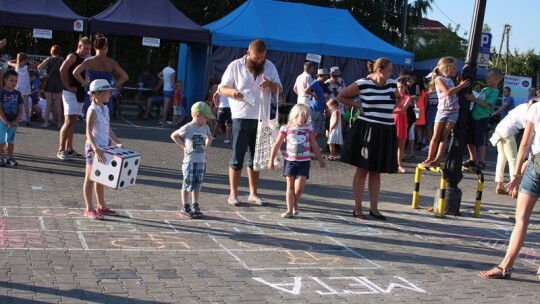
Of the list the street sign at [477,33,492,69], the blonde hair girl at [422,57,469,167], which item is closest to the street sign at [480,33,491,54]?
the street sign at [477,33,492,69]

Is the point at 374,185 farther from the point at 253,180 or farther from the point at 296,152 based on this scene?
the point at 253,180

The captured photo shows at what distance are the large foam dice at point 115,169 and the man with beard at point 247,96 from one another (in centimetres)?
177

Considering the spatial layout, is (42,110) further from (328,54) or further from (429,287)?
(429,287)

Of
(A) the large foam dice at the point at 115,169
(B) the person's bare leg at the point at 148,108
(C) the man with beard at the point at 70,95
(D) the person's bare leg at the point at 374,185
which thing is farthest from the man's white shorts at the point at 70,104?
(B) the person's bare leg at the point at 148,108

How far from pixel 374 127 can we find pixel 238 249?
2615mm

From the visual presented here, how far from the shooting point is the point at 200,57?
869 inches

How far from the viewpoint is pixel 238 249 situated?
691cm

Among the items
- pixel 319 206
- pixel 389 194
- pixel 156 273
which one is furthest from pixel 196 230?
pixel 389 194

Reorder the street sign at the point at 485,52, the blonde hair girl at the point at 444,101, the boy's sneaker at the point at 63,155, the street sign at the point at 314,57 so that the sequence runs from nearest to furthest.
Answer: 1. the boy's sneaker at the point at 63,155
2. the blonde hair girl at the point at 444,101
3. the street sign at the point at 485,52
4. the street sign at the point at 314,57

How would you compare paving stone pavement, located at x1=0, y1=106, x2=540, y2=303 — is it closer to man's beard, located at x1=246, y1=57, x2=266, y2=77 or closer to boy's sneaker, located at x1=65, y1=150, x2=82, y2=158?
boy's sneaker, located at x1=65, y1=150, x2=82, y2=158

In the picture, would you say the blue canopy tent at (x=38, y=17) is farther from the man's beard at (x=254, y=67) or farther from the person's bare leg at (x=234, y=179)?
the person's bare leg at (x=234, y=179)

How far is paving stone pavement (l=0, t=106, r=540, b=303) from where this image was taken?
18.5 ft

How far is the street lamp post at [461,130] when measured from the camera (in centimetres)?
951

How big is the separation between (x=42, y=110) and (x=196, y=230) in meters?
11.5
